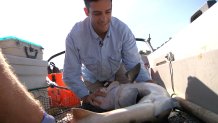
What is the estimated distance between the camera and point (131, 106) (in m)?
2.18

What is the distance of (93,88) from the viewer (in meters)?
4.35

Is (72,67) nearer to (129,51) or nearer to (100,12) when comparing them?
(129,51)

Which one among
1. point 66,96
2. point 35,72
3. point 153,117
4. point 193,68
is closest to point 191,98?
point 193,68

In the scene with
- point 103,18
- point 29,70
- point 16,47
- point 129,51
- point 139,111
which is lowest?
point 139,111

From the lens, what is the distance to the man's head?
3.65m

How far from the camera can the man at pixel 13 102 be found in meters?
1.41

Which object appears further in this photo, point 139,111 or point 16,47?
point 16,47

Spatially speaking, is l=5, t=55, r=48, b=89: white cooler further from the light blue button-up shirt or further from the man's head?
the man's head

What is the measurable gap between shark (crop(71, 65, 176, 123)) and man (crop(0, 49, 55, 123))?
1.73ft

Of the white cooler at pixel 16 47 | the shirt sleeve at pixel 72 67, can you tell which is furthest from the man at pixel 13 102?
the white cooler at pixel 16 47

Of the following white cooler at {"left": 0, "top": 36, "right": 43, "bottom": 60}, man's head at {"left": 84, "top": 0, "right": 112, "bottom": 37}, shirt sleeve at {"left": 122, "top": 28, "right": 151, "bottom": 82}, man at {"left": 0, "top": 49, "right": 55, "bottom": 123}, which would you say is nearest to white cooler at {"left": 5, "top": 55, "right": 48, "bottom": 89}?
white cooler at {"left": 0, "top": 36, "right": 43, "bottom": 60}

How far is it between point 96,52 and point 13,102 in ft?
8.81

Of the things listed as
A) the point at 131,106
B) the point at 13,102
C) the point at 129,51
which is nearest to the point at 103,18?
the point at 129,51

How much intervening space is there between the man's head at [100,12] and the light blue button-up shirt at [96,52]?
0.59 ft
